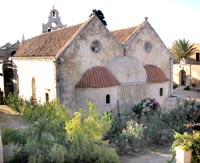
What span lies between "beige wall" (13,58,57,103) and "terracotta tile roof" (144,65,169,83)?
29.4 ft

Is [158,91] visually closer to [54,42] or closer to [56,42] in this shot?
[56,42]

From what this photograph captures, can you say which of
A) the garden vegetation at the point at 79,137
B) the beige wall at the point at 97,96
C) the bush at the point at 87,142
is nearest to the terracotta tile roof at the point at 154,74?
the beige wall at the point at 97,96

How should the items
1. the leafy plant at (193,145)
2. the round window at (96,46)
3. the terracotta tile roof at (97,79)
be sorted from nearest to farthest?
1. the leafy plant at (193,145)
2. the terracotta tile roof at (97,79)
3. the round window at (96,46)

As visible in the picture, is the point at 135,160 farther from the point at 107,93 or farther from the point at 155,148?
the point at 107,93

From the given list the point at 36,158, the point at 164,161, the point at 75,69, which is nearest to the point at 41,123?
the point at 36,158

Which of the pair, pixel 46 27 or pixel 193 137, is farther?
pixel 46 27

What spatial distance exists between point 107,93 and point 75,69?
322 cm

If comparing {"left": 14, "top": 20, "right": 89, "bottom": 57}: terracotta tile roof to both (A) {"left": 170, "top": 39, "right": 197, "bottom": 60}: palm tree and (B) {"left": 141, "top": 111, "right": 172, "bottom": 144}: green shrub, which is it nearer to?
(B) {"left": 141, "top": 111, "right": 172, "bottom": 144}: green shrub

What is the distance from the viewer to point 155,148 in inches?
587

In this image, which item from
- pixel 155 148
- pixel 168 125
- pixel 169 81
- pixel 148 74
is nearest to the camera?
pixel 155 148

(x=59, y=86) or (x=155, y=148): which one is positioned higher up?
(x=59, y=86)

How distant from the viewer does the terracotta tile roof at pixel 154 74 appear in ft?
75.9

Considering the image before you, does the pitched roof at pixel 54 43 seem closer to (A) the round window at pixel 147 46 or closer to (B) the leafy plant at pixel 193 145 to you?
(A) the round window at pixel 147 46

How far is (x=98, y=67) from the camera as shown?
20922mm
